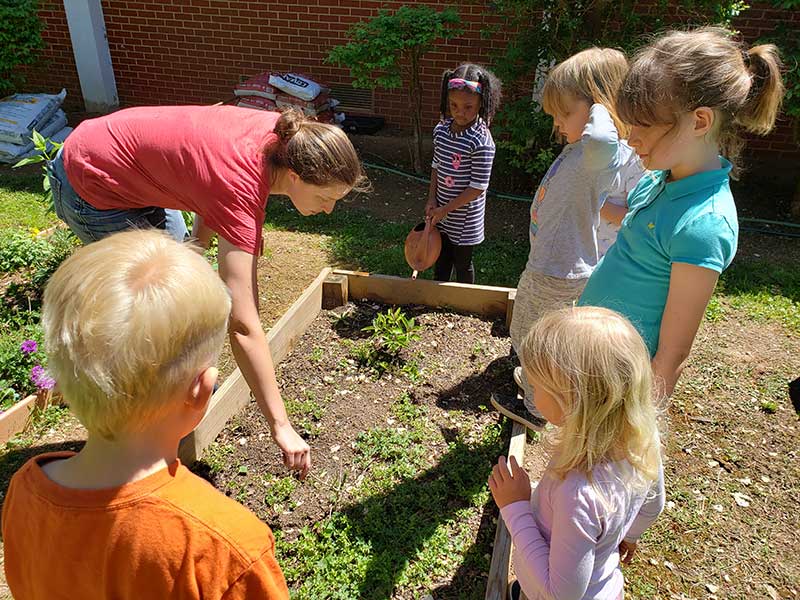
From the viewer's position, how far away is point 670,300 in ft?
5.80

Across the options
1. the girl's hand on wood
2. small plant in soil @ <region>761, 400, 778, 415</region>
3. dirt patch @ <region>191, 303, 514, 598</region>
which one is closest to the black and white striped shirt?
dirt patch @ <region>191, 303, 514, 598</region>

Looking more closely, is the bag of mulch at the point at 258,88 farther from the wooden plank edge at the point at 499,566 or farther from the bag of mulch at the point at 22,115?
the wooden plank edge at the point at 499,566

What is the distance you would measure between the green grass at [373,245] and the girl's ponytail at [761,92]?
312 centimetres

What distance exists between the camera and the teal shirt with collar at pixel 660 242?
1724mm

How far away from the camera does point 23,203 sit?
621 cm

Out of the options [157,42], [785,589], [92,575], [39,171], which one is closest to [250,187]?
[92,575]

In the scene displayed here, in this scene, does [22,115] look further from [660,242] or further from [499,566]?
[660,242]

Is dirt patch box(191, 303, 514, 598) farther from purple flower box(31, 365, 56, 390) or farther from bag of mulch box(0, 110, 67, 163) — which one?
bag of mulch box(0, 110, 67, 163)

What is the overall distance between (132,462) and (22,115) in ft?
26.2

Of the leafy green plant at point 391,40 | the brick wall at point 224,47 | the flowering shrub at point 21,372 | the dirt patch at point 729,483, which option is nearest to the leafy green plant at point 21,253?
the flowering shrub at point 21,372

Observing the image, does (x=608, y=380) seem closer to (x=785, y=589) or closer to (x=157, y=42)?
(x=785, y=589)

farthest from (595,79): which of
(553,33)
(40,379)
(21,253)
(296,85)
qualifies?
(296,85)

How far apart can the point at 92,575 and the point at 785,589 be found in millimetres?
2671

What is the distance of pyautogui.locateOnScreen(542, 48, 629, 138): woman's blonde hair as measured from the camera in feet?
8.35
